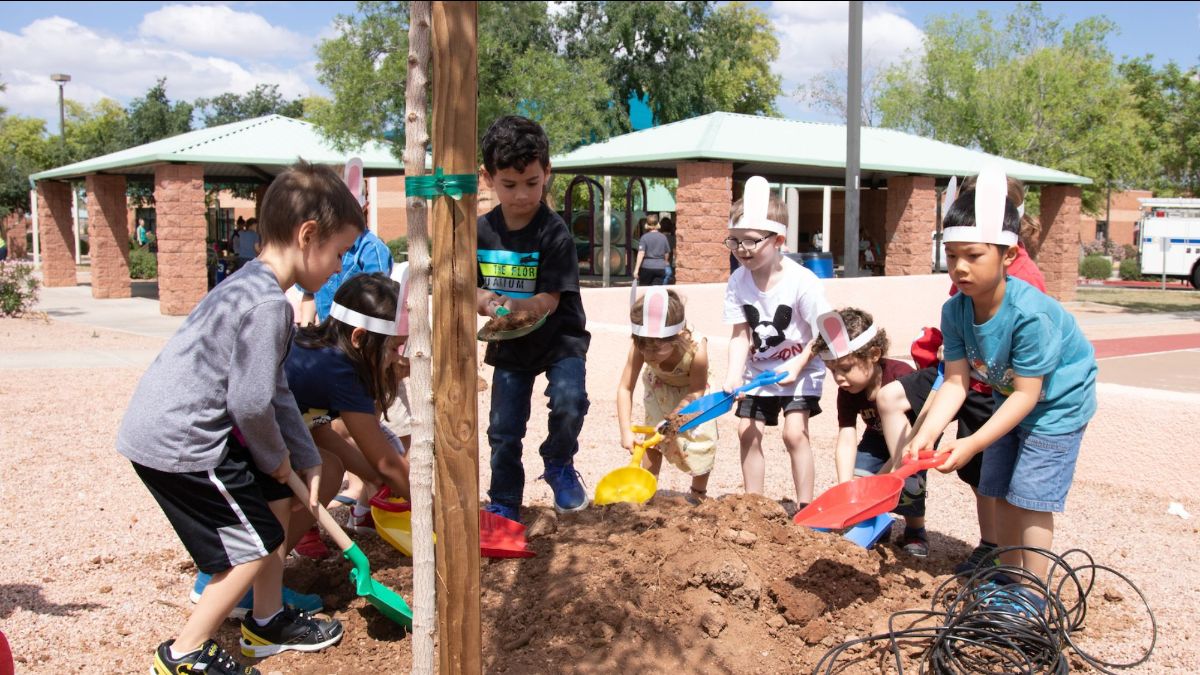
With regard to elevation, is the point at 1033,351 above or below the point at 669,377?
above

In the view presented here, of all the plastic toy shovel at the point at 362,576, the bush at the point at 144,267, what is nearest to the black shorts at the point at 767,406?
the plastic toy shovel at the point at 362,576

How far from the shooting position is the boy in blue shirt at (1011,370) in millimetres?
2951

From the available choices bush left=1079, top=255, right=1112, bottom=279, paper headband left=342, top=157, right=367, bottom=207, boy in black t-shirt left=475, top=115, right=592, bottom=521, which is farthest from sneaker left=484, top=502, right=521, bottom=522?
bush left=1079, top=255, right=1112, bottom=279

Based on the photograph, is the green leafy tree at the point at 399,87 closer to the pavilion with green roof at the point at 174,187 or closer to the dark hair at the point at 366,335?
the pavilion with green roof at the point at 174,187

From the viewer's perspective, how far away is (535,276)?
361 cm

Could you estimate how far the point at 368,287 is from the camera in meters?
3.23

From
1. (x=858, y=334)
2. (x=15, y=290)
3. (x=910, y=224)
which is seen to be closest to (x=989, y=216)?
(x=858, y=334)

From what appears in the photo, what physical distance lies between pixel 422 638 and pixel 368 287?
139cm

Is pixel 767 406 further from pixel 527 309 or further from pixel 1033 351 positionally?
pixel 1033 351

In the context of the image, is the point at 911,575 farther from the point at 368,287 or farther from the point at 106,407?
the point at 106,407

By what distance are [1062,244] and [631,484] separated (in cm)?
1804

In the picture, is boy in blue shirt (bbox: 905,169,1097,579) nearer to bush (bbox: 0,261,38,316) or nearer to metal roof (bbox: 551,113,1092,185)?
metal roof (bbox: 551,113,1092,185)

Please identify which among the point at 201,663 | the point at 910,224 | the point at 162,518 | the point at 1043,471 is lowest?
the point at 162,518

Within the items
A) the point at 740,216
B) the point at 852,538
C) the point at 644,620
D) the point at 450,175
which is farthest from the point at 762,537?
the point at 450,175
